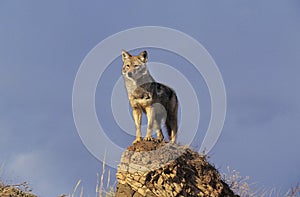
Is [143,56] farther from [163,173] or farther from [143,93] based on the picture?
[163,173]

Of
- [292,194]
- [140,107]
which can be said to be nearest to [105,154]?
[140,107]

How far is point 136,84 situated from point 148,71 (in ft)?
1.87

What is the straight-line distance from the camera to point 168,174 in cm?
884

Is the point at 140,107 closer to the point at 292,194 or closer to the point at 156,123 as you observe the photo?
the point at 156,123

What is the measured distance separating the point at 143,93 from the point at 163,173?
2.85 m

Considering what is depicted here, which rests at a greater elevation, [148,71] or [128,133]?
[148,71]

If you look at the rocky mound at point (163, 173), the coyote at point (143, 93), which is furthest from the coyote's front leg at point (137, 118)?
the rocky mound at point (163, 173)

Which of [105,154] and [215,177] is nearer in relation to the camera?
[215,177]

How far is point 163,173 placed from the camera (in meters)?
8.79

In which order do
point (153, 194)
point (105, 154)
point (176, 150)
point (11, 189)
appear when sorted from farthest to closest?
point (11, 189), point (105, 154), point (176, 150), point (153, 194)

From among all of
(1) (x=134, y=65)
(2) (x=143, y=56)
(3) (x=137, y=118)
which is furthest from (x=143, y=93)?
(2) (x=143, y=56)

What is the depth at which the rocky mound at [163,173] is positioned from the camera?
8.77 meters

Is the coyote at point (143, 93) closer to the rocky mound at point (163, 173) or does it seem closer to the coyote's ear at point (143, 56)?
the coyote's ear at point (143, 56)

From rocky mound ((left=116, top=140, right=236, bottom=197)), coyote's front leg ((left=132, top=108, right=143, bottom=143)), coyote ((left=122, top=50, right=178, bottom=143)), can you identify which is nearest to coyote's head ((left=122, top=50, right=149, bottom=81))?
coyote ((left=122, top=50, right=178, bottom=143))
